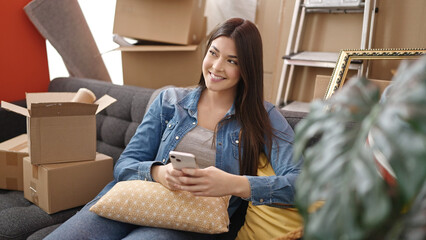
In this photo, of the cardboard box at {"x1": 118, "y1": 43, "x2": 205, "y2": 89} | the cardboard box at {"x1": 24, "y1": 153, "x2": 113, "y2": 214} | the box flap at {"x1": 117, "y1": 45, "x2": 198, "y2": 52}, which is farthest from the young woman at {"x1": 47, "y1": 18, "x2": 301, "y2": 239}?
the cardboard box at {"x1": 118, "y1": 43, "x2": 205, "y2": 89}

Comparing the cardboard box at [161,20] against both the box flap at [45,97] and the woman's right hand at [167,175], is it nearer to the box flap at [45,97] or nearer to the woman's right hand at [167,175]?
the box flap at [45,97]

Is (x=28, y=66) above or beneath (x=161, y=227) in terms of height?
above

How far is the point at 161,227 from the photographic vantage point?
3.95 ft

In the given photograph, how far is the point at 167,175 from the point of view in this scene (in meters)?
1.22

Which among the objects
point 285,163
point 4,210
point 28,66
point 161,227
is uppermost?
point 28,66

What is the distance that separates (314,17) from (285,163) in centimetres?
128

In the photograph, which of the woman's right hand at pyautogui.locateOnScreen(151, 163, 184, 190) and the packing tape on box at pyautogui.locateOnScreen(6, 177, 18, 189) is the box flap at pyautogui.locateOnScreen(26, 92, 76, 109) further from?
the woman's right hand at pyautogui.locateOnScreen(151, 163, 184, 190)

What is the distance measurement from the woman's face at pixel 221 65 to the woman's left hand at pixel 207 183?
353 mm

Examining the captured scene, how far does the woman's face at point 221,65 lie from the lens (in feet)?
4.50

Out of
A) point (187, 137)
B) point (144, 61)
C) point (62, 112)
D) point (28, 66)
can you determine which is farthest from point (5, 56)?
point (187, 137)

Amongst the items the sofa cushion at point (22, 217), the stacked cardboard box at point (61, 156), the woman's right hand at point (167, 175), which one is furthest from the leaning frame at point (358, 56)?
the sofa cushion at point (22, 217)

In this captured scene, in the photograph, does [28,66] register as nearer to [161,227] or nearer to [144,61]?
[144,61]

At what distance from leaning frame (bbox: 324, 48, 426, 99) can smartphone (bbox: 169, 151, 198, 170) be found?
2.27ft

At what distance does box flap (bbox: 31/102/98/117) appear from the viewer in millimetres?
1512
